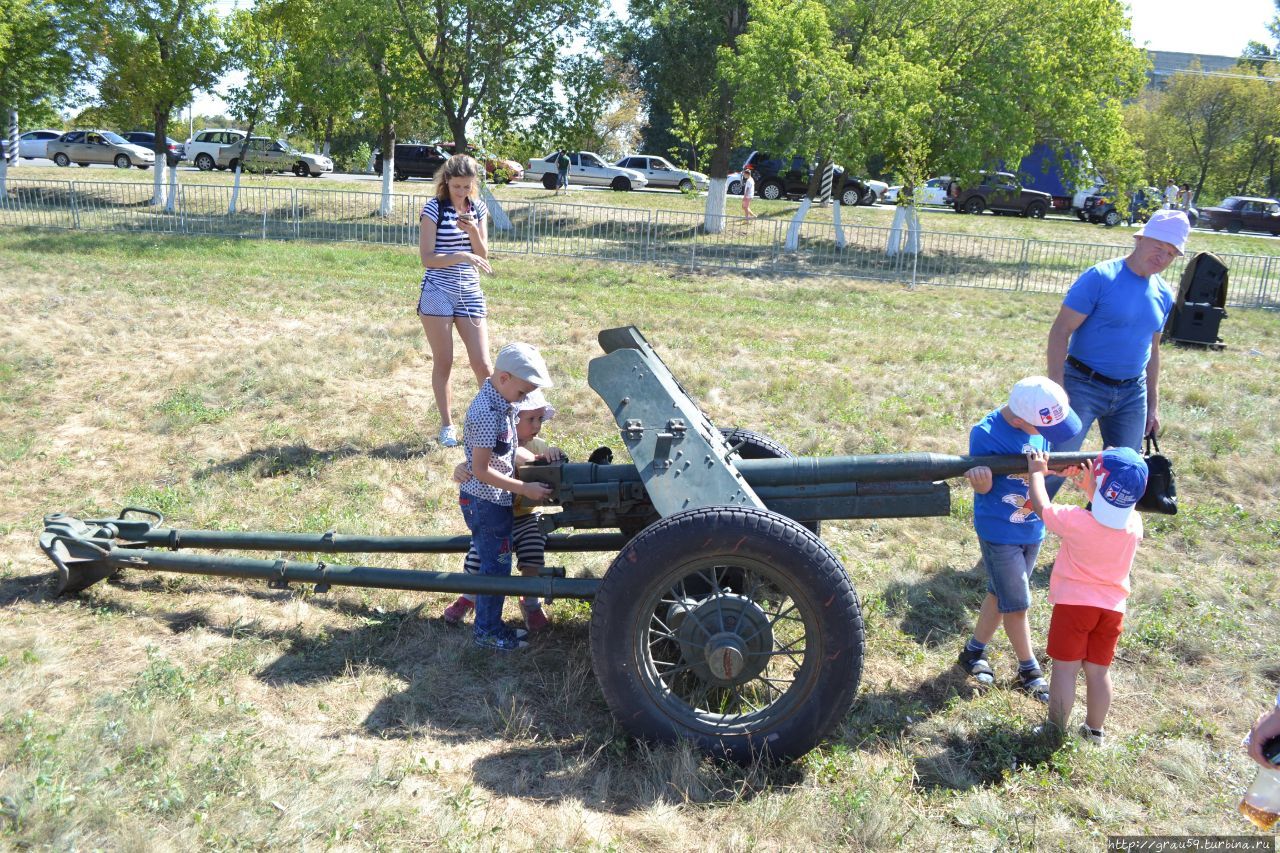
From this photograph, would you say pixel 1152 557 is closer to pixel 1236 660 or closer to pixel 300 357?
pixel 1236 660

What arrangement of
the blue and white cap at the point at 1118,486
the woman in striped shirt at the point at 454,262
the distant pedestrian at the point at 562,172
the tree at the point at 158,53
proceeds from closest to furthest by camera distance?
the blue and white cap at the point at 1118,486 < the woman in striped shirt at the point at 454,262 < the tree at the point at 158,53 < the distant pedestrian at the point at 562,172

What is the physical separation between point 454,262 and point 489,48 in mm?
16094

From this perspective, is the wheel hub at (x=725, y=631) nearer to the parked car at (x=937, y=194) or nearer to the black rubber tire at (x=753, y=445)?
the black rubber tire at (x=753, y=445)

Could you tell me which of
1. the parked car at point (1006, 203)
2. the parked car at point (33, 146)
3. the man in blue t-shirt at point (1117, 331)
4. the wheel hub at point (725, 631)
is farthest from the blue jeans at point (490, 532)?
the parked car at point (33, 146)

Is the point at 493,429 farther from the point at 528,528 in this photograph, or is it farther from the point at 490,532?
the point at 528,528

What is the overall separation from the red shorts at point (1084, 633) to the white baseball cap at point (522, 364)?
219 cm

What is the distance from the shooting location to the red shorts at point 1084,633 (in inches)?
143

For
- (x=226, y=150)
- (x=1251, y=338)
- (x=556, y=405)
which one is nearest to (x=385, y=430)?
(x=556, y=405)

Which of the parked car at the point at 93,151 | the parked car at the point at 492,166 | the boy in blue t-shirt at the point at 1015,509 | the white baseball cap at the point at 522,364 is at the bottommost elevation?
the boy in blue t-shirt at the point at 1015,509

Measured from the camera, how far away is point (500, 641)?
4453 mm

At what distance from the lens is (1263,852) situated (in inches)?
128

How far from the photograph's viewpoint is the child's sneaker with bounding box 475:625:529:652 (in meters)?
4.45

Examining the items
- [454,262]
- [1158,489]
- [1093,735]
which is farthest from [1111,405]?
[454,262]

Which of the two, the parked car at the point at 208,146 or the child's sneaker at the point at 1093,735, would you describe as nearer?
the child's sneaker at the point at 1093,735
